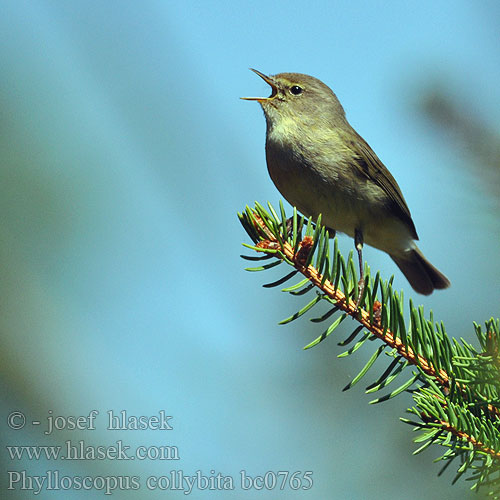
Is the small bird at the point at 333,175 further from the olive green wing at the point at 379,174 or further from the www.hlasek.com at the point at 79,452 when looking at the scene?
the www.hlasek.com at the point at 79,452

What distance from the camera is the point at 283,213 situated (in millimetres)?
2299

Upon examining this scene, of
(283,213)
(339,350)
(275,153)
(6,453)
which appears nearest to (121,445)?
(6,453)

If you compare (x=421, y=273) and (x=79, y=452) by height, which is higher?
(x=421, y=273)

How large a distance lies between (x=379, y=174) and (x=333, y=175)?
0.52 metres

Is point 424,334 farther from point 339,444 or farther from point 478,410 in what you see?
point 339,444

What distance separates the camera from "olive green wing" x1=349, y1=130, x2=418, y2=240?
415 centimetres

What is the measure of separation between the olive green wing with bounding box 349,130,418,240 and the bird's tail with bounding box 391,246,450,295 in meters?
0.30

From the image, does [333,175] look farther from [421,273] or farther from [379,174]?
[421,273]

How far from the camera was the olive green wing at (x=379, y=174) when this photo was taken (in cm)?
415

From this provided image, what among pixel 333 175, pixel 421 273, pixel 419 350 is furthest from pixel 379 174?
pixel 419 350

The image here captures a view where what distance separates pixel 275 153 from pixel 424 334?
2160 mm

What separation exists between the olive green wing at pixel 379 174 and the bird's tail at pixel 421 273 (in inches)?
11.7

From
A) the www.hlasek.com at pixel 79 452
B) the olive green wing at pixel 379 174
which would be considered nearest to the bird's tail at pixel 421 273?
the olive green wing at pixel 379 174

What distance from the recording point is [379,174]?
4258 mm
